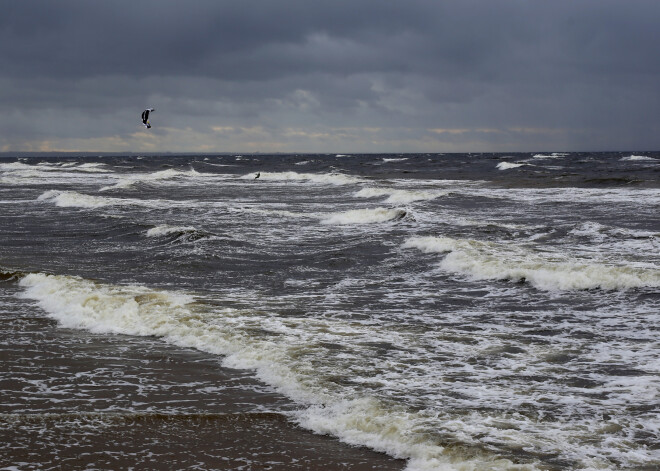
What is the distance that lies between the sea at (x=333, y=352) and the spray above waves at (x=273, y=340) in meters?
0.03

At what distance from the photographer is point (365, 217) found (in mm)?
25922

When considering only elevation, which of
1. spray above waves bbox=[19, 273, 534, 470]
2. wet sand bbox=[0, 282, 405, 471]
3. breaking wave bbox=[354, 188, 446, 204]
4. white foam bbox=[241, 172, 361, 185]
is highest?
white foam bbox=[241, 172, 361, 185]

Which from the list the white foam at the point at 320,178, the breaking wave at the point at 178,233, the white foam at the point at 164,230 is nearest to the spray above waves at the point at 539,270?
the breaking wave at the point at 178,233

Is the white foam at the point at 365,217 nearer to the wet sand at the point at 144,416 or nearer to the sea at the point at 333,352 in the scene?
the sea at the point at 333,352

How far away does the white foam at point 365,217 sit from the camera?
25.3 meters

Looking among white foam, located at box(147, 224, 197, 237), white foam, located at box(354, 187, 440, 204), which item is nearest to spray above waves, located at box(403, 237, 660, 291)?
white foam, located at box(147, 224, 197, 237)

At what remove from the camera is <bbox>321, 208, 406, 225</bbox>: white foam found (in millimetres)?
25344

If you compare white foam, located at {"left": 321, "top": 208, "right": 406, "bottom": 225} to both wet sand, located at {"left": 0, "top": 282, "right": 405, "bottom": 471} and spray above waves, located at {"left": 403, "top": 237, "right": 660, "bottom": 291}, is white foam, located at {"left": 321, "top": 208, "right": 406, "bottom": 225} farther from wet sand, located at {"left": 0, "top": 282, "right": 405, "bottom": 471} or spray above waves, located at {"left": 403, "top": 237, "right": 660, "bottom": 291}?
wet sand, located at {"left": 0, "top": 282, "right": 405, "bottom": 471}

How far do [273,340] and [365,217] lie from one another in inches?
677

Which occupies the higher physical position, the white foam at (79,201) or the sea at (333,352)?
the white foam at (79,201)

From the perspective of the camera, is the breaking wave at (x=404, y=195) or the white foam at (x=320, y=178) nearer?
the breaking wave at (x=404, y=195)

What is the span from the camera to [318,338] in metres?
9.17

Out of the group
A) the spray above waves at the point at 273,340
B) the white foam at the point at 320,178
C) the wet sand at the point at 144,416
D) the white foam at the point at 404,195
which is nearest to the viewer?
the wet sand at the point at 144,416

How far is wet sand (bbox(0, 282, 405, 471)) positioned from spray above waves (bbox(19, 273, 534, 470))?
0.22 meters
